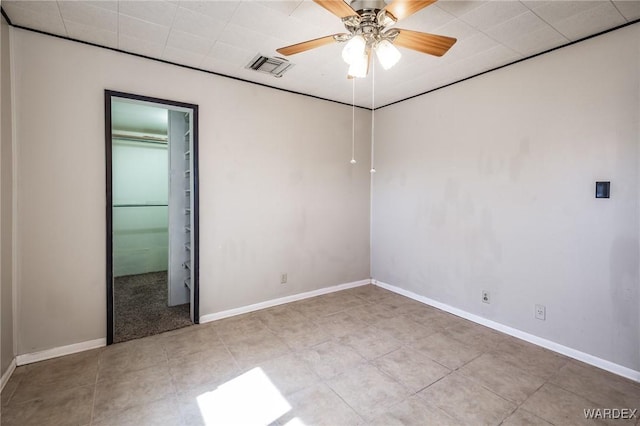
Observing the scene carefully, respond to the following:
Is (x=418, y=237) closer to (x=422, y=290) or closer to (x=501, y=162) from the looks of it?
(x=422, y=290)

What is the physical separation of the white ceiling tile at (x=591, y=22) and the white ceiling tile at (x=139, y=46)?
326cm

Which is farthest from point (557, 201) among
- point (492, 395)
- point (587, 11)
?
point (492, 395)

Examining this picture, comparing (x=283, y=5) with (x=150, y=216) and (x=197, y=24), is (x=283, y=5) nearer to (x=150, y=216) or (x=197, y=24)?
(x=197, y=24)

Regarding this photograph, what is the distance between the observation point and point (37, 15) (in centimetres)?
222

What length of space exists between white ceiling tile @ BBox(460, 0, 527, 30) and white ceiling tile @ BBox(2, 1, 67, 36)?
2.93m

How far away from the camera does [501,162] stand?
308cm

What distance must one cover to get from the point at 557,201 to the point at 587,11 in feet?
4.76

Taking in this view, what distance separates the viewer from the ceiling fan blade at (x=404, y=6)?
5.13 feet

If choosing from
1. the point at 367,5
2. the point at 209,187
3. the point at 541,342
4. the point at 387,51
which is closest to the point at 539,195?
the point at 541,342

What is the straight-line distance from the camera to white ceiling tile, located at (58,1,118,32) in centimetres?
211

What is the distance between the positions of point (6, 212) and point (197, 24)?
1996 millimetres

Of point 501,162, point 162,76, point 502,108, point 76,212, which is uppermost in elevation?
point 162,76

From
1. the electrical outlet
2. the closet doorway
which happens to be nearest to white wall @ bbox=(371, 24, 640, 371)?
the electrical outlet

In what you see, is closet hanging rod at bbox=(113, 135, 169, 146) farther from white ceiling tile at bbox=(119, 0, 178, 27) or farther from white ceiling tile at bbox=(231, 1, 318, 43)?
white ceiling tile at bbox=(231, 1, 318, 43)
